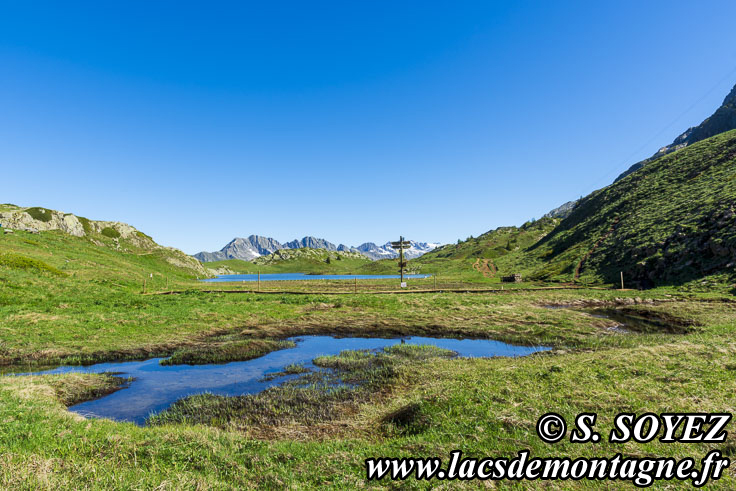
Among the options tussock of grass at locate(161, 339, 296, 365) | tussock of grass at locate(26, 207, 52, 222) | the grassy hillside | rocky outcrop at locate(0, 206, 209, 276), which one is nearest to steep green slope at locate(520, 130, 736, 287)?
the grassy hillside

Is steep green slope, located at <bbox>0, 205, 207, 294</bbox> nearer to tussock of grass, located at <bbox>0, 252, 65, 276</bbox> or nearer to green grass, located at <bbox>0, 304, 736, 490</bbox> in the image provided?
tussock of grass, located at <bbox>0, 252, 65, 276</bbox>

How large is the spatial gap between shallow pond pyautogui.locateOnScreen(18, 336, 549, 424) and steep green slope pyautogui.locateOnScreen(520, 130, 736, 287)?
4018cm

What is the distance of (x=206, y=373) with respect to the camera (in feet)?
56.1

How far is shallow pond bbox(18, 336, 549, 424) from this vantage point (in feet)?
42.4

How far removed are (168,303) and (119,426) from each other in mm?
28424

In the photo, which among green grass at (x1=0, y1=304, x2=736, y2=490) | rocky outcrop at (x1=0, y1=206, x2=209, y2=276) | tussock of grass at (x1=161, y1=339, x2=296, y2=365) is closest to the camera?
green grass at (x1=0, y1=304, x2=736, y2=490)

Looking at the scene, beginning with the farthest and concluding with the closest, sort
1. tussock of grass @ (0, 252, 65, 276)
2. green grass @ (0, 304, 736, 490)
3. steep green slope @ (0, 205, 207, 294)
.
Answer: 1. tussock of grass @ (0, 252, 65, 276)
2. steep green slope @ (0, 205, 207, 294)
3. green grass @ (0, 304, 736, 490)

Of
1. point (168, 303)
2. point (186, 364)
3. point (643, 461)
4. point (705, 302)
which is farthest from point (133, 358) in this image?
point (705, 302)

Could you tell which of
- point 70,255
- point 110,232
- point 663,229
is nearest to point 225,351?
point 70,255

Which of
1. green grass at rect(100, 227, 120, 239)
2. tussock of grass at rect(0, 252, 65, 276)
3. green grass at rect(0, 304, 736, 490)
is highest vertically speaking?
green grass at rect(100, 227, 120, 239)

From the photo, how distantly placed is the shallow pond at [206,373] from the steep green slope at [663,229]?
4018 cm

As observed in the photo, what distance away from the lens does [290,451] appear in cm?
838

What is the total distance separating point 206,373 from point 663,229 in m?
76.3

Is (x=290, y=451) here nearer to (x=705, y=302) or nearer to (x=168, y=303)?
(x=168, y=303)
